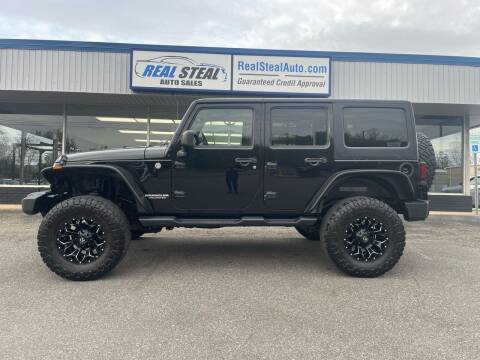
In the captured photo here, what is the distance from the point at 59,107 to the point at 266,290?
35.2ft

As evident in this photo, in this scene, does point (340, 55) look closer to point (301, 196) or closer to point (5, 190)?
point (301, 196)

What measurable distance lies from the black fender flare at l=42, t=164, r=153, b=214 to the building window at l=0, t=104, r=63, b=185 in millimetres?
8598

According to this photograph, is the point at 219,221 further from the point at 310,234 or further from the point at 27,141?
the point at 27,141

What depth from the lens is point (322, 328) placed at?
3078 mm

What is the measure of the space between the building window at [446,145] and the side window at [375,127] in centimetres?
888

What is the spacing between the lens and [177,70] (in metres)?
10.2

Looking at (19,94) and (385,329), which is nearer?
(385,329)

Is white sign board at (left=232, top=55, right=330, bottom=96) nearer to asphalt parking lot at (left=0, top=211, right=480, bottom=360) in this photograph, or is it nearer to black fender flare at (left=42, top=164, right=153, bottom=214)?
asphalt parking lot at (left=0, top=211, right=480, bottom=360)

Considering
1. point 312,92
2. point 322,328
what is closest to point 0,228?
point 322,328

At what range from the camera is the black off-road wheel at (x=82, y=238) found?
4.17 metres

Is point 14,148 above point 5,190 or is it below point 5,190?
above


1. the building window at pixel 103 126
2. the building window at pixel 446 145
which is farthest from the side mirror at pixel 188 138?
the building window at pixel 446 145

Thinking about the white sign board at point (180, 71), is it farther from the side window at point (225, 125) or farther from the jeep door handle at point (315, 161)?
the jeep door handle at point (315, 161)

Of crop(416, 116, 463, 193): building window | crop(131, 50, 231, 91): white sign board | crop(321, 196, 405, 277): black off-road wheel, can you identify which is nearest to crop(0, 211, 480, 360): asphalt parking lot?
crop(321, 196, 405, 277): black off-road wheel
